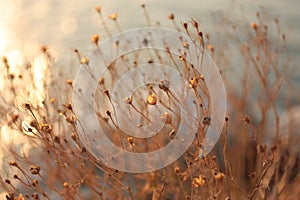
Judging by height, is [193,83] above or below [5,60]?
below

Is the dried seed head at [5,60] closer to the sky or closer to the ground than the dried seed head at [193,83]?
closer to the sky

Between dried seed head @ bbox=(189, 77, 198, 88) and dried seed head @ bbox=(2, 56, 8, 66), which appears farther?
dried seed head @ bbox=(2, 56, 8, 66)

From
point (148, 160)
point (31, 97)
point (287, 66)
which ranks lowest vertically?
point (148, 160)

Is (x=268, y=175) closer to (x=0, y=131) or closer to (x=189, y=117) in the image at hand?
(x=189, y=117)

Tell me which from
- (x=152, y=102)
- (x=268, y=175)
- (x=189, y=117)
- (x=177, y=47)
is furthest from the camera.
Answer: (x=268, y=175)

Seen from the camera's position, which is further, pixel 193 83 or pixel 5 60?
pixel 5 60

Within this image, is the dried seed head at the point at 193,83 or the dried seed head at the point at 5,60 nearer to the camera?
the dried seed head at the point at 193,83

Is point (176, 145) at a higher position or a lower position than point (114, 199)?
higher

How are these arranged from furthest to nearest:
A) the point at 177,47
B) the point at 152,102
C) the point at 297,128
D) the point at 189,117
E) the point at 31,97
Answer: the point at 297,128, the point at 31,97, the point at 177,47, the point at 189,117, the point at 152,102

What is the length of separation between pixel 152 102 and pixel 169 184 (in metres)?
2.06

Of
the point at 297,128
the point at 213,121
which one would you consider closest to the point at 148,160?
the point at 213,121

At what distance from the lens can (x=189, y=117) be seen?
2656mm

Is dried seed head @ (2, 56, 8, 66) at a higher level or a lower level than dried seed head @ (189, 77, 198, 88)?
higher

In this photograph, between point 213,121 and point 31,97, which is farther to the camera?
point 31,97
